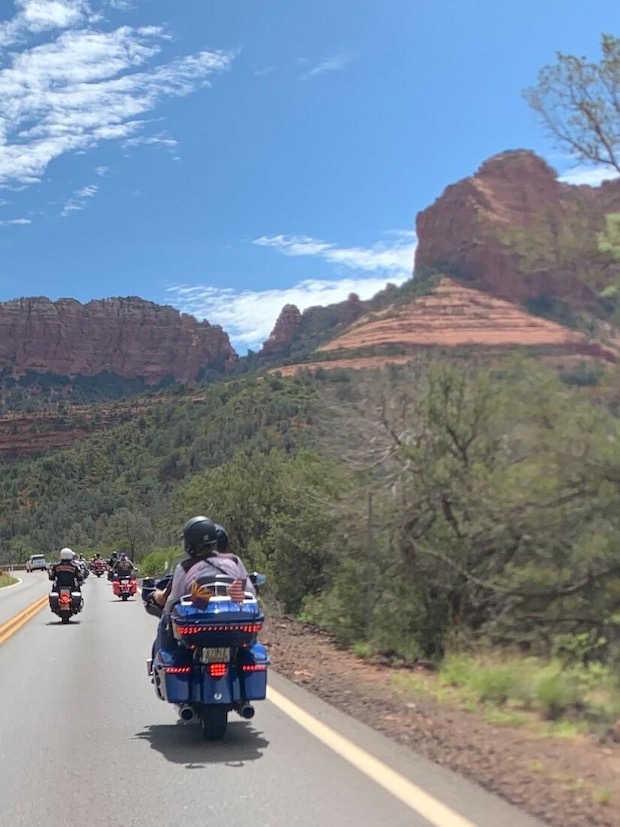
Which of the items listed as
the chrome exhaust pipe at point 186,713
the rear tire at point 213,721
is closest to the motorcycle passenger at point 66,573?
the rear tire at point 213,721

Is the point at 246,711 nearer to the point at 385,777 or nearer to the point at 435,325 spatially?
the point at 385,777

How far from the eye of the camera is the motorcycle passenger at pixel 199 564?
24.5ft

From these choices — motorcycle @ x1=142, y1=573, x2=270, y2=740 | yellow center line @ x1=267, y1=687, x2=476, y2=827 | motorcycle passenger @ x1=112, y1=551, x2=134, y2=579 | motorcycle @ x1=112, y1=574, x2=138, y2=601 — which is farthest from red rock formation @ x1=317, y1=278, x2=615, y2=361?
motorcycle @ x1=142, y1=573, x2=270, y2=740

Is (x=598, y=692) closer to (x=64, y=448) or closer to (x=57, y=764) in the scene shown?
(x=57, y=764)

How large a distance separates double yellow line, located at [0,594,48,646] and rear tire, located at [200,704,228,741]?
11027 millimetres

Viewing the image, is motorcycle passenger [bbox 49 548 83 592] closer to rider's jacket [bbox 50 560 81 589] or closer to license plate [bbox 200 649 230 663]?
rider's jacket [bbox 50 560 81 589]

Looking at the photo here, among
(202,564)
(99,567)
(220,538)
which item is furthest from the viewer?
(99,567)

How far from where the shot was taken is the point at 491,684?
9.16 m

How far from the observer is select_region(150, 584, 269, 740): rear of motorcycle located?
714cm

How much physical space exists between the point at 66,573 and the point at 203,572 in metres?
15.6

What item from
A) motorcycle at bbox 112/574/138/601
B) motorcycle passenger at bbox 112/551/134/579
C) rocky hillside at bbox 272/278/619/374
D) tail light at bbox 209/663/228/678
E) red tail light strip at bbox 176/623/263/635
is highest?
rocky hillside at bbox 272/278/619/374

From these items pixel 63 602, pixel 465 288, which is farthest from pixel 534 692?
pixel 465 288

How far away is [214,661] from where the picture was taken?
7215 millimetres

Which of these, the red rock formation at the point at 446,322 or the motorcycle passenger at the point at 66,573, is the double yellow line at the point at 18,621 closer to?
the motorcycle passenger at the point at 66,573
